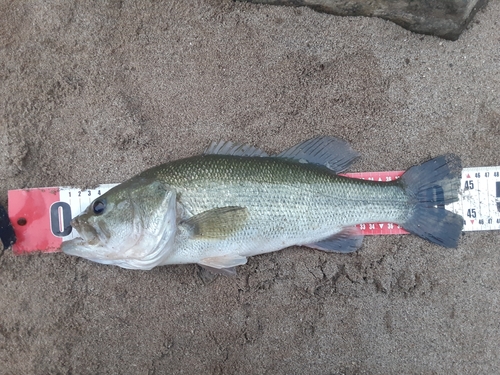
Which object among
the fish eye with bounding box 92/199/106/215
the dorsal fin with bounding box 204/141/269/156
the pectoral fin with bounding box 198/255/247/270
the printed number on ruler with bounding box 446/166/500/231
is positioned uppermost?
A: the dorsal fin with bounding box 204/141/269/156

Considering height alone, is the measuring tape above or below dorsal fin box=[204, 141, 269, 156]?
below

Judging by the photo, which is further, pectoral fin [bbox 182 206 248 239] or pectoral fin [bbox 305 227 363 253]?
pectoral fin [bbox 305 227 363 253]

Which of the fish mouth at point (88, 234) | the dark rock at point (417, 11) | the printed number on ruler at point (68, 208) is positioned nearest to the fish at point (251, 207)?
the fish mouth at point (88, 234)

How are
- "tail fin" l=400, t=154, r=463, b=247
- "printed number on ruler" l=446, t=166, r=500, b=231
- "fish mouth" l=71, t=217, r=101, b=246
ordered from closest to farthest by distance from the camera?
"fish mouth" l=71, t=217, r=101, b=246
"tail fin" l=400, t=154, r=463, b=247
"printed number on ruler" l=446, t=166, r=500, b=231

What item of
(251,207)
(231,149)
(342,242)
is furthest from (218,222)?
(342,242)

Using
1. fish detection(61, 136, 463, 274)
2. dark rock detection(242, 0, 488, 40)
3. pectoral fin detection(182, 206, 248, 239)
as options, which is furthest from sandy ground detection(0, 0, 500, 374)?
pectoral fin detection(182, 206, 248, 239)

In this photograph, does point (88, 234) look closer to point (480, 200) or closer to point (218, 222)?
point (218, 222)

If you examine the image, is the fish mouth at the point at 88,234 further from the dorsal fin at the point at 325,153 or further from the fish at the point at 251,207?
the dorsal fin at the point at 325,153

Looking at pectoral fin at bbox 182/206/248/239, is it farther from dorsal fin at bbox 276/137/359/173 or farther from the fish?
dorsal fin at bbox 276/137/359/173
